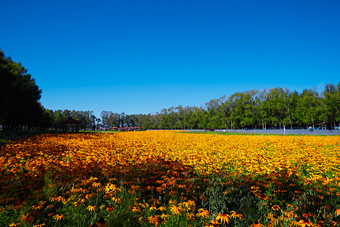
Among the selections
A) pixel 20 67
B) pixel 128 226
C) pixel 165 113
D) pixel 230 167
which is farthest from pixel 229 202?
pixel 165 113

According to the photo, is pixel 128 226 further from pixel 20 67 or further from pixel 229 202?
pixel 20 67

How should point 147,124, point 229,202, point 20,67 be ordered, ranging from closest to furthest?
point 229,202, point 20,67, point 147,124

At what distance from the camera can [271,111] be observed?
244ft

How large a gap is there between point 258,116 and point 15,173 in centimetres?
8105

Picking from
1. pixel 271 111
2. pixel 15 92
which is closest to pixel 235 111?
pixel 271 111

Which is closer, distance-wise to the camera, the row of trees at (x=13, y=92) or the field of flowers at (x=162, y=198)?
the field of flowers at (x=162, y=198)

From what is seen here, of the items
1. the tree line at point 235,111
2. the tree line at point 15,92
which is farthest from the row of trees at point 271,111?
the tree line at point 15,92

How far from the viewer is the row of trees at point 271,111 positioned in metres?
61.4

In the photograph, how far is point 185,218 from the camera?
3.26m

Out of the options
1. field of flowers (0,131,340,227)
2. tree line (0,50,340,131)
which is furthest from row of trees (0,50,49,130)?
field of flowers (0,131,340,227)

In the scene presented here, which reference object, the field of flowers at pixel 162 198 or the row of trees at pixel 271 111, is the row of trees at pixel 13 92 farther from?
the row of trees at pixel 271 111

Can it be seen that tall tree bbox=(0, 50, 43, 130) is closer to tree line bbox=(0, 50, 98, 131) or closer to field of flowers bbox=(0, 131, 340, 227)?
tree line bbox=(0, 50, 98, 131)

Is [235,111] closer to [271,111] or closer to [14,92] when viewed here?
[271,111]

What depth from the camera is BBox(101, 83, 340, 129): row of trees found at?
201ft
